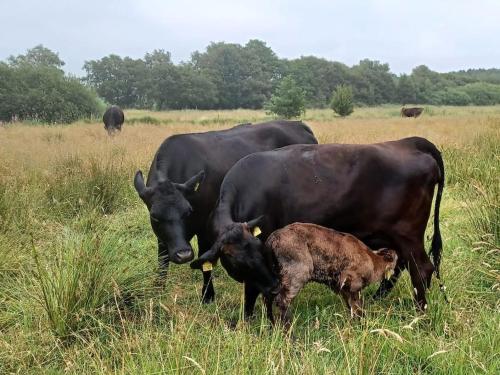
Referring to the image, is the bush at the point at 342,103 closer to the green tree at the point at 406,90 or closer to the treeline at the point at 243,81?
the treeline at the point at 243,81

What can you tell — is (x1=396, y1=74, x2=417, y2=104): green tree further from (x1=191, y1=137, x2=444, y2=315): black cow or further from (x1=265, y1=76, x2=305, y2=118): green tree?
(x1=191, y1=137, x2=444, y2=315): black cow

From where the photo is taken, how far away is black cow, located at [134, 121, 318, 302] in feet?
14.2

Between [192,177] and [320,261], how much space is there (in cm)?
164

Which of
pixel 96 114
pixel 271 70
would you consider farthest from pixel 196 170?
pixel 271 70

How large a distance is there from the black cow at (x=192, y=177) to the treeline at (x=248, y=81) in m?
52.0

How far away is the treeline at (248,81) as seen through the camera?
2485 inches

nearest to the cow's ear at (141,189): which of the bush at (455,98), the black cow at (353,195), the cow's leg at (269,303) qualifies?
the black cow at (353,195)

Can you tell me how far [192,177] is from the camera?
4770 mm

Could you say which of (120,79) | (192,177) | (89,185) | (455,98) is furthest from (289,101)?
(455,98)

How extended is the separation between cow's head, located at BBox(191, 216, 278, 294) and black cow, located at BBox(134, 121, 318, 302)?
2.22ft

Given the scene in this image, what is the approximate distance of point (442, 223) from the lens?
6656mm

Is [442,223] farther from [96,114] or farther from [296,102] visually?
[96,114]

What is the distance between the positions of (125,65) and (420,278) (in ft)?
223

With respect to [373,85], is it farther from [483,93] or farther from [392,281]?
[392,281]
